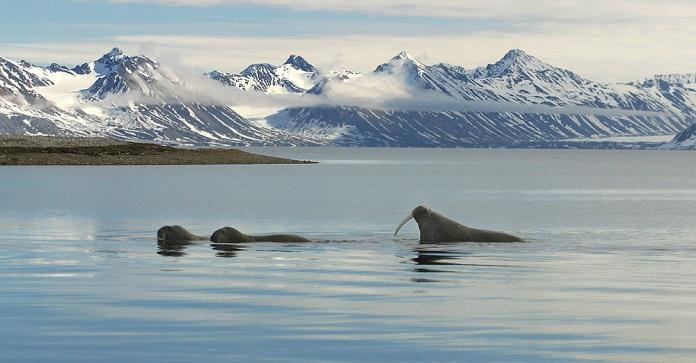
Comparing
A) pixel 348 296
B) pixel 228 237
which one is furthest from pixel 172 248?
pixel 348 296

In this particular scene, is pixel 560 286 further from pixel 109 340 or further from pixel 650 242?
pixel 650 242

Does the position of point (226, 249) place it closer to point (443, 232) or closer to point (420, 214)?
point (420, 214)

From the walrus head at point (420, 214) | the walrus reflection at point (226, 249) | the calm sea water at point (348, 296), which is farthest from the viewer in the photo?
the walrus head at point (420, 214)

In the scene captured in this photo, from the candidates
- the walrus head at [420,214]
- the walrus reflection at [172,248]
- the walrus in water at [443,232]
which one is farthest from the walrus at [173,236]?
the walrus in water at [443,232]

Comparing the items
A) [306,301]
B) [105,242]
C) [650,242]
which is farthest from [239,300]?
[650,242]

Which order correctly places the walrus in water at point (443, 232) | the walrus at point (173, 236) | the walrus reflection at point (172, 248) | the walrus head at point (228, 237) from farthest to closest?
the walrus at point (173, 236), the walrus head at point (228, 237), the walrus in water at point (443, 232), the walrus reflection at point (172, 248)

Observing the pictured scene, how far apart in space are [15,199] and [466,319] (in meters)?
86.1

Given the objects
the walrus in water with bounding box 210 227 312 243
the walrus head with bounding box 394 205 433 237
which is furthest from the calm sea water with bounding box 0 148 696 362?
the walrus head with bounding box 394 205 433 237

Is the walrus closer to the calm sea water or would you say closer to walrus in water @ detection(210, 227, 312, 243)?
walrus in water @ detection(210, 227, 312, 243)

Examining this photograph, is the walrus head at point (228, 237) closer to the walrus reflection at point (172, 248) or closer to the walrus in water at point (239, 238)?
the walrus in water at point (239, 238)

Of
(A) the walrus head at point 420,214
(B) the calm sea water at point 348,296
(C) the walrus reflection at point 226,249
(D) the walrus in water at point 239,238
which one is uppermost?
(A) the walrus head at point 420,214

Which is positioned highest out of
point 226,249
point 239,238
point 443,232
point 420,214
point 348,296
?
point 420,214

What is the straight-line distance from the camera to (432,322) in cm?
2670

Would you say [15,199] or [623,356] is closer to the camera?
[623,356]
